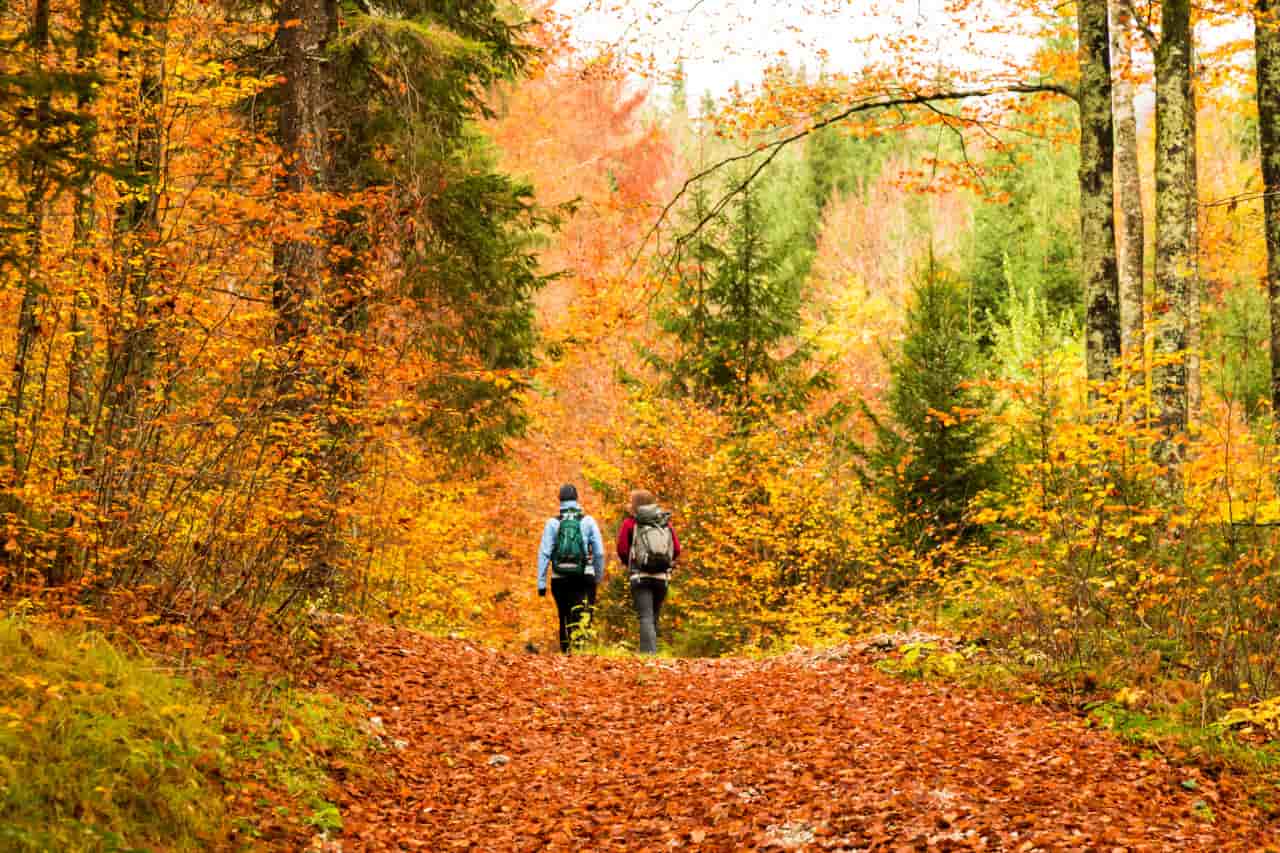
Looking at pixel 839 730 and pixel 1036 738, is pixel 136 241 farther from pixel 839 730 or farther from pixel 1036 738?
pixel 1036 738

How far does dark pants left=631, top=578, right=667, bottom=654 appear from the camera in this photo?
11.7 m

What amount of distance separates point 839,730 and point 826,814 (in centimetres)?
165

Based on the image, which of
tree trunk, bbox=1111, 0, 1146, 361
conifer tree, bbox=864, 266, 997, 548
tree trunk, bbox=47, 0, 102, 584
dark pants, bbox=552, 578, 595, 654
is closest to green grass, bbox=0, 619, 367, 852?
tree trunk, bbox=47, 0, 102, 584

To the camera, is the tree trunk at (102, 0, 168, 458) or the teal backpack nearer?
the tree trunk at (102, 0, 168, 458)

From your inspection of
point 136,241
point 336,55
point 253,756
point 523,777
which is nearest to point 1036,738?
point 523,777

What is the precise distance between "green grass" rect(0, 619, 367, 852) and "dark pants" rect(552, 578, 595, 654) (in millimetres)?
5303

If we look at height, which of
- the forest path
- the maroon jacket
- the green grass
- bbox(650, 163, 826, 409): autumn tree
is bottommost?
the forest path

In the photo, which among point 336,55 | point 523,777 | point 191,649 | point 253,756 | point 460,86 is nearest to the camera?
point 253,756

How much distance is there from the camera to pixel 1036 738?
258 inches

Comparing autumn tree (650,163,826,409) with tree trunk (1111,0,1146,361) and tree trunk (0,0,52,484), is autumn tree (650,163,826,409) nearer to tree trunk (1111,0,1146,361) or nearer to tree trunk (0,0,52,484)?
tree trunk (1111,0,1146,361)

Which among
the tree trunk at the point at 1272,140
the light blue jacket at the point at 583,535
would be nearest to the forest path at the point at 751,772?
the light blue jacket at the point at 583,535

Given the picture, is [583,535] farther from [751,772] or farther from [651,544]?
[751,772]

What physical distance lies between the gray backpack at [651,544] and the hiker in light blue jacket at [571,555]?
15.8 inches

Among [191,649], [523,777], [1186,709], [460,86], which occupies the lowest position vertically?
[523,777]
